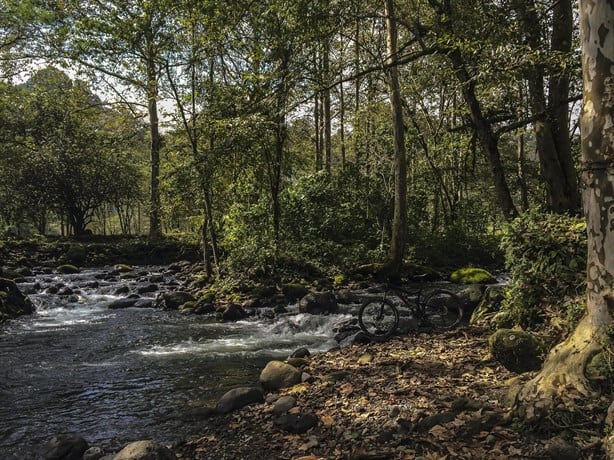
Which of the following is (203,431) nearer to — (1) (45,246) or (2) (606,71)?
(2) (606,71)

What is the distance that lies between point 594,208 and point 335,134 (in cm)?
2789

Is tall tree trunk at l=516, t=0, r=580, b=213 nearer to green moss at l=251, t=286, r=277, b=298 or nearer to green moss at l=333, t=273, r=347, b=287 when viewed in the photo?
green moss at l=333, t=273, r=347, b=287

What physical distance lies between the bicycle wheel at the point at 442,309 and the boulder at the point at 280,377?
10.6 ft

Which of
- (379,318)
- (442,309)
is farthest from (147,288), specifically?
(442,309)

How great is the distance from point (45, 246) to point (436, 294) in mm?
21143

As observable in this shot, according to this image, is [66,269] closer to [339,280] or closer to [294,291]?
[294,291]

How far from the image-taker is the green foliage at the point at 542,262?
6395 mm

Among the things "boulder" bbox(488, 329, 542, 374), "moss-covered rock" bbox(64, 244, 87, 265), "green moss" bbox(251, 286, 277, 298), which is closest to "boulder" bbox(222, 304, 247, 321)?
"green moss" bbox(251, 286, 277, 298)

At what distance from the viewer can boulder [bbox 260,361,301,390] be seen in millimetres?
6340

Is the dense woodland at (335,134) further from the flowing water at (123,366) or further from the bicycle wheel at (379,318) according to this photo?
the flowing water at (123,366)

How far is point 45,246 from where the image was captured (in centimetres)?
2327

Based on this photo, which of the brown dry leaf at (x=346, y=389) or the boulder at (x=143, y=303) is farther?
the boulder at (x=143, y=303)

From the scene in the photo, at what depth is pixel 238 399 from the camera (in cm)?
582

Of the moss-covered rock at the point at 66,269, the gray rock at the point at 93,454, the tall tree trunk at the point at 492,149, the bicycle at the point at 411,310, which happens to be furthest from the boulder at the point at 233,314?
the moss-covered rock at the point at 66,269
